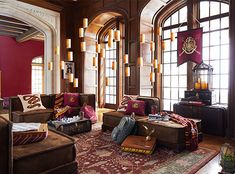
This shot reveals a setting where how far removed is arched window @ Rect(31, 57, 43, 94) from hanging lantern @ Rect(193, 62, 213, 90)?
876 centimetres

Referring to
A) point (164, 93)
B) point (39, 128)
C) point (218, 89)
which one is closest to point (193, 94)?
point (218, 89)

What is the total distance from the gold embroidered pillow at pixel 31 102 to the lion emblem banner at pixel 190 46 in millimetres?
3789

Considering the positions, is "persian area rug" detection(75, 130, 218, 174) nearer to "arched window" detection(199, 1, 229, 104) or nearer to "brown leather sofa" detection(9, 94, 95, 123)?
"brown leather sofa" detection(9, 94, 95, 123)

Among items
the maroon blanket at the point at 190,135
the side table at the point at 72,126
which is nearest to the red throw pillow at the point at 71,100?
the side table at the point at 72,126

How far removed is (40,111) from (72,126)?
111 cm

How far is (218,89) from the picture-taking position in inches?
204

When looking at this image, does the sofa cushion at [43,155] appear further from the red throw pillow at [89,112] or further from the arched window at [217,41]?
the arched window at [217,41]

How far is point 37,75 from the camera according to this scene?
11070 millimetres

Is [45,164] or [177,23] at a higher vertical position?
[177,23]

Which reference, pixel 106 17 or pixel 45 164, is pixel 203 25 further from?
pixel 45 164

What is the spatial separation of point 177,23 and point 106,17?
8.29 ft

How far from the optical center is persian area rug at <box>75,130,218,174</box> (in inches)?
101

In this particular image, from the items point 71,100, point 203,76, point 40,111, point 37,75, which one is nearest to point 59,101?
point 71,100

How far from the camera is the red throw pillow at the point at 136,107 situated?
4211 millimetres
